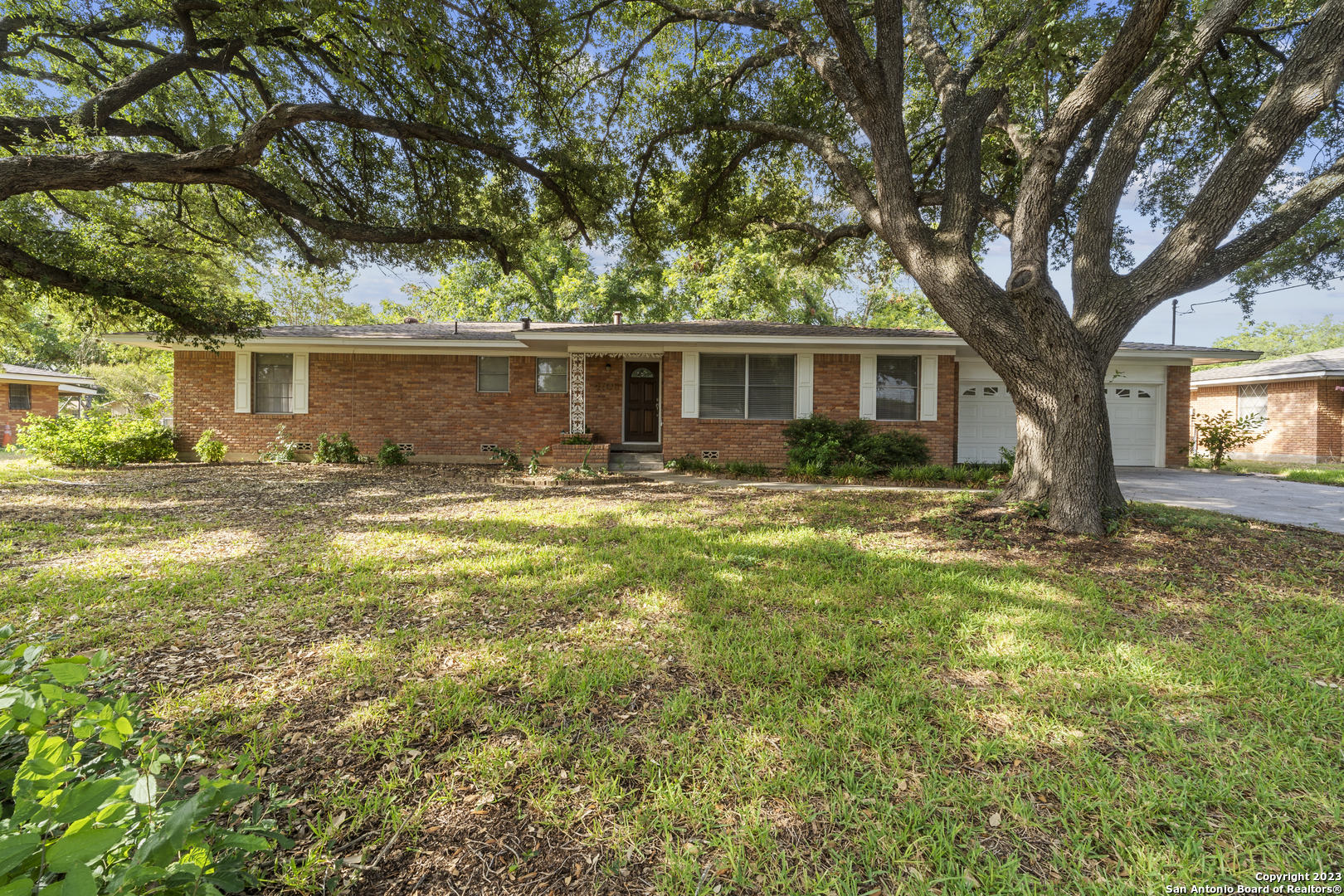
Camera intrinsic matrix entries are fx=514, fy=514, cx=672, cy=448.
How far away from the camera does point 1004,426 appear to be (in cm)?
1275

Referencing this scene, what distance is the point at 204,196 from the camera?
33.3 feet

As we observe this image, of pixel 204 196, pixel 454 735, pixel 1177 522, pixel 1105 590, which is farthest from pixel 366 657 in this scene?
pixel 204 196

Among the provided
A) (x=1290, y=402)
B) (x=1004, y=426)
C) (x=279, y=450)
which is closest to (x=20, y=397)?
(x=279, y=450)

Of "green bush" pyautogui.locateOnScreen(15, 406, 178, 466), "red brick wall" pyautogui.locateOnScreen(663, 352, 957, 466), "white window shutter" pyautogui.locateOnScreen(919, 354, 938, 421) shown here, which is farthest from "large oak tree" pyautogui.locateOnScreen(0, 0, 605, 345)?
"white window shutter" pyautogui.locateOnScreen(919, 354, 938, 421)

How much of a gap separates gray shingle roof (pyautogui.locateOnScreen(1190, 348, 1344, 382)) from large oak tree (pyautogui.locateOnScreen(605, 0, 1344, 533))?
9.30 m

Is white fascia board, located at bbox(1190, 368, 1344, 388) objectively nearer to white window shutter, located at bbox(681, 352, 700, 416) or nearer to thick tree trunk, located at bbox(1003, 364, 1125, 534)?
thick tree trunk, located at bbox(1003, 364, 1125, 534)

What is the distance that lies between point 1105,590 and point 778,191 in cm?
895

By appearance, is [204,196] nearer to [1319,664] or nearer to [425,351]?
[425,351]

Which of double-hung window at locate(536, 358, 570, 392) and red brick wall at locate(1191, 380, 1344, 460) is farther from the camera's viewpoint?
red brick wall at locate(1191, 380, 1344, 460)

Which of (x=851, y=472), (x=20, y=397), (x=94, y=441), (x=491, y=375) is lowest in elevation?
(x=851, y=472)

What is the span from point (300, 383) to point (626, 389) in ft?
25.0

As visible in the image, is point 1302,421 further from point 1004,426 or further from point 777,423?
point 777,423

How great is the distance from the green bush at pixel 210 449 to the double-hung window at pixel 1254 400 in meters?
28.8

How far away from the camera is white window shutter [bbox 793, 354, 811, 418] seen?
11.3m
